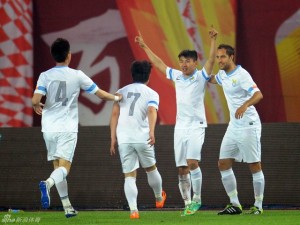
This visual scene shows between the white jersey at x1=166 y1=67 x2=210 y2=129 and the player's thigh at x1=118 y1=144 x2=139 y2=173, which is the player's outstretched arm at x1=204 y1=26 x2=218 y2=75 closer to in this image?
the white jersey at x1=166 y1=67 x2=210 y2=129

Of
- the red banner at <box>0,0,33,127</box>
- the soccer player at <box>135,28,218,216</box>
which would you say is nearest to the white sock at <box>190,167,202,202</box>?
the soccer player at <box>135,28,218,216</box>

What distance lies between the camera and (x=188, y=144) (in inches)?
455

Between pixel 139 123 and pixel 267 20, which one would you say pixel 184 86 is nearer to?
pixel 139 123

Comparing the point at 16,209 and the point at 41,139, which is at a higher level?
the point at 41,139

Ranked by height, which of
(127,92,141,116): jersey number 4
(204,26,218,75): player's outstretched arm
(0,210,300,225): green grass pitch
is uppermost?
(204,26,218,75): player's outstretched arm

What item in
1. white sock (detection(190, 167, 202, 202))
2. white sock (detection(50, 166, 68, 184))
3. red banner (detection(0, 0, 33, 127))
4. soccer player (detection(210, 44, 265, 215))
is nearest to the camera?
white sock (detection(50, 166, 68, 184))

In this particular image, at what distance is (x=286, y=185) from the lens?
13266mm

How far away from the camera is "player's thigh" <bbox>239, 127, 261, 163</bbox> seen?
11.5 m

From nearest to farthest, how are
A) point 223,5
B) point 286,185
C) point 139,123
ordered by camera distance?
point 139,123 < point 286,185 < point 223,5

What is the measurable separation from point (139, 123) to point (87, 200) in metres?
2.85

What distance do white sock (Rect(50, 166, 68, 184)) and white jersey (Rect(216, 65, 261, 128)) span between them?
7.14 feet

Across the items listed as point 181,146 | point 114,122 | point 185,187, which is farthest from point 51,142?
point 185,187

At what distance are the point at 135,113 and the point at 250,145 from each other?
56.5 inches

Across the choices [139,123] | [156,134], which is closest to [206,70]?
[139,123]
